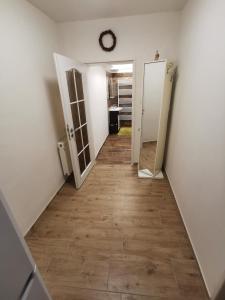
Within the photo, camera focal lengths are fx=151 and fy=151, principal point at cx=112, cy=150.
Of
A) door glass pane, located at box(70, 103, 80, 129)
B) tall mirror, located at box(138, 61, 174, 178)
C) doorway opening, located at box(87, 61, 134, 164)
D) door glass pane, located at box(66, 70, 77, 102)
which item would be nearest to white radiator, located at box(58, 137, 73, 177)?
door glass pane, located at box(70, 103, 80, 129)

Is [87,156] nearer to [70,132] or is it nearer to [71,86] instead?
[70,132]

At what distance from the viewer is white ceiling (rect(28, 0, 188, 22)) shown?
1.79m

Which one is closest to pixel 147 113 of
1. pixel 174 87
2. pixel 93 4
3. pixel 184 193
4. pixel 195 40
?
pixel 174 87

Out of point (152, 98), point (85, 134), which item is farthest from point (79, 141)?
point (152, 98)

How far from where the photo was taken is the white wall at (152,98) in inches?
86.2

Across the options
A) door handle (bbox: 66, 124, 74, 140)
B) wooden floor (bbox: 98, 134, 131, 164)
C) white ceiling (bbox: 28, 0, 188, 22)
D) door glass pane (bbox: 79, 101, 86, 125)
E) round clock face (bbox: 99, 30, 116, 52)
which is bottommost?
wooden floor (bbox: 98, 134, 131, 164)

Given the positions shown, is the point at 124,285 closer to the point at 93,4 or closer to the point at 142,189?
the point at 142,189

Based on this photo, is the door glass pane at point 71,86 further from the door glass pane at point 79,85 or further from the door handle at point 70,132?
the door handle at point 70,132

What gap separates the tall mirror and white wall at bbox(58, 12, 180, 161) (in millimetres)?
214

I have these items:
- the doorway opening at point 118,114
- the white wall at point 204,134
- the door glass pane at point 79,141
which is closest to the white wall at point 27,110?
→ the door glass pane at point 79,141

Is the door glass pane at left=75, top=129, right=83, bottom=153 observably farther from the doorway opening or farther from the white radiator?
the doorway opening

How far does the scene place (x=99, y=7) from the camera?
1.91 m

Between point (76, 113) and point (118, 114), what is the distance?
3.13 m

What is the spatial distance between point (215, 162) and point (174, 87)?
155 centimetres
